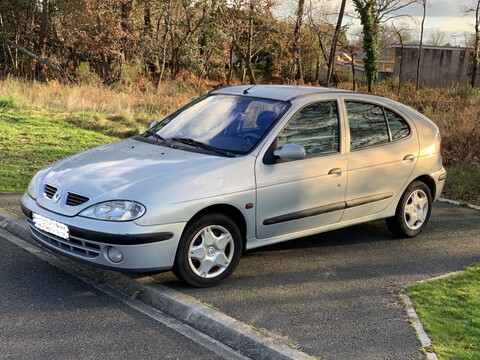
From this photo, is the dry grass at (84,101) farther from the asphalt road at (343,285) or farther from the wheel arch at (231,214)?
the wheel arch at (231,214)

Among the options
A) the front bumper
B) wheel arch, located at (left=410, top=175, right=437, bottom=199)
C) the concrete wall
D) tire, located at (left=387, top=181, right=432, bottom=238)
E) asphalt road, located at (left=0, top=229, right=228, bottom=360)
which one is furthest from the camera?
the concrete wall

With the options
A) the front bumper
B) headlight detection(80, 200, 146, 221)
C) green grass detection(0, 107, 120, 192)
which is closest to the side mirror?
the front bumper

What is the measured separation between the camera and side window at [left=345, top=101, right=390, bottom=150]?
5.90 metres

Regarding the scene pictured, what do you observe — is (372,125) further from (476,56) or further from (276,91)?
(476,56)

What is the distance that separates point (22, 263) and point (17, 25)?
32.1 meters

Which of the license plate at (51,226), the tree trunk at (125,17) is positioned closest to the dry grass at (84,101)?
the tree trunk at (125,17)

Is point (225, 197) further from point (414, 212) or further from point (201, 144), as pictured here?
point (414, 212)

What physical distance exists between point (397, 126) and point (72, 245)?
3.87 metres

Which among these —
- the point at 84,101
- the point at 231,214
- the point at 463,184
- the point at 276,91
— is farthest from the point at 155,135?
the point at 84,101

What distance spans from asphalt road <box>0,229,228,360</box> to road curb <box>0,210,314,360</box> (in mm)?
197

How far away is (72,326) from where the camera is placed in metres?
4.06

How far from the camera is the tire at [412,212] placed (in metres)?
6.45

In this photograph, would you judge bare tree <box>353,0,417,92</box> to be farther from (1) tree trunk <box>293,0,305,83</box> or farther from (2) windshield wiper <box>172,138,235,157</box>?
(2) windshield wiper <box>172,138,235,157</box>

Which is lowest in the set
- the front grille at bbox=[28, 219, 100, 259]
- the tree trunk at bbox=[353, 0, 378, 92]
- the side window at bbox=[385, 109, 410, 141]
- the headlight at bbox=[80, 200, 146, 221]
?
the front grille at bbox=[28, 219, 100, 259]
